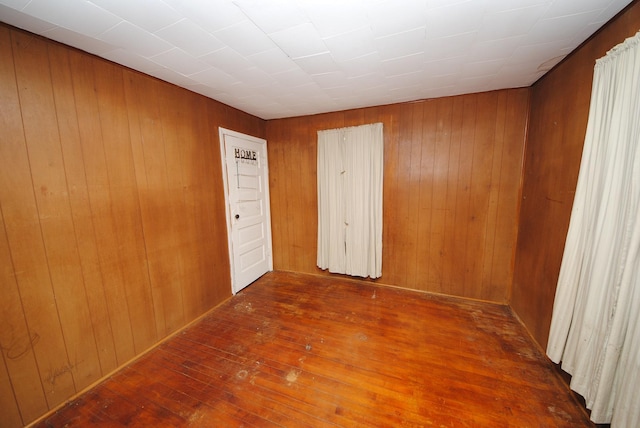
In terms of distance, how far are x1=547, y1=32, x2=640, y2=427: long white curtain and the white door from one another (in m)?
3.29

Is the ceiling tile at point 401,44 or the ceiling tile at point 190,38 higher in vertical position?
the ceiling tile at point 401,44

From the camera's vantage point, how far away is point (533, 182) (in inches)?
91.2

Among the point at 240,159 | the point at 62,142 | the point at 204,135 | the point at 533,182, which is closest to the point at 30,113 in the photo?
the point at 62,142

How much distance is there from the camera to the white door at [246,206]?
Answer: 2.99m

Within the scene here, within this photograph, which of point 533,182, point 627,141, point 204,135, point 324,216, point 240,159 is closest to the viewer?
point 627,141

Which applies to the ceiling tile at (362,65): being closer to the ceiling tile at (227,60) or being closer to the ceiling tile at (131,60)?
the ceiling tile at (227,60)

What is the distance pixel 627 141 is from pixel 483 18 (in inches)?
42.8

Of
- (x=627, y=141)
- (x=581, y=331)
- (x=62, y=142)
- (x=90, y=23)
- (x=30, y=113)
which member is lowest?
(x=581, y=331)

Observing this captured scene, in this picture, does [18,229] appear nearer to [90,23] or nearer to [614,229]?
[90,23]

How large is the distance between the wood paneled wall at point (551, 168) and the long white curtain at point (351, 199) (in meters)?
1.57

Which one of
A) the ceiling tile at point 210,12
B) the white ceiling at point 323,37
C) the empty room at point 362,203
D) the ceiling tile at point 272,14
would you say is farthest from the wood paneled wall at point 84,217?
the ceiling tile at point 272,14

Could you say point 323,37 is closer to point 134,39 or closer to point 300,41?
point 300,41

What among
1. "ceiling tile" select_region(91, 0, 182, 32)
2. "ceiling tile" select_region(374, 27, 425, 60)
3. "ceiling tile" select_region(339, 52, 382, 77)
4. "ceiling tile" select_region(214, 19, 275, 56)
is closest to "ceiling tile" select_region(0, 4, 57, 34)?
"ceiling tile" select_region(91, 0, 182, 32)

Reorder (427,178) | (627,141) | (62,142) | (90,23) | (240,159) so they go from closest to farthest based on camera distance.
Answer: (627,141), (90,23), (62,142), (427,178), (240,159)
